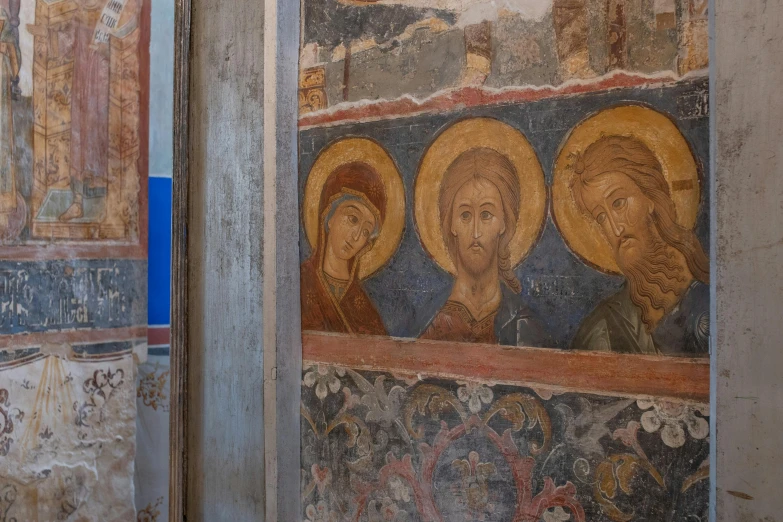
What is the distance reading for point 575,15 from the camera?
96.9 inches

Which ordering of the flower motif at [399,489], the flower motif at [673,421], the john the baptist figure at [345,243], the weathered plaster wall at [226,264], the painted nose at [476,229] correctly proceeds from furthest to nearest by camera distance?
the weathered plaster wall at [226,264] → the john the baptist figure at [345,243] → the flower motif at [399,489] → the painted nose at [476,229] → the flower motif at [673,421]

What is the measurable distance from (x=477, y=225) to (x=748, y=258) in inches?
36.8

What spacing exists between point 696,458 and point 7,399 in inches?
115

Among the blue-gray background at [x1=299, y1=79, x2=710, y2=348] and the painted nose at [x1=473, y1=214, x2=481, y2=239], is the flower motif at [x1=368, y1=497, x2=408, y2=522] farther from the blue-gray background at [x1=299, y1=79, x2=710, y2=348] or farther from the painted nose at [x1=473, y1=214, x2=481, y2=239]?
the painted nose at [x1=473, y1=214, x2=481, y2=239]

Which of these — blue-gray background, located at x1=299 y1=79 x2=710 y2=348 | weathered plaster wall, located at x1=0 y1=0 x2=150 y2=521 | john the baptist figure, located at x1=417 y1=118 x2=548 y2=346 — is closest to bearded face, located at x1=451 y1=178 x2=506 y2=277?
john the baptist figure, located at x1=417 y1=118 x2=548 y2=346

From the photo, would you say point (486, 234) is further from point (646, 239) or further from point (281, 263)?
point (281, 263)

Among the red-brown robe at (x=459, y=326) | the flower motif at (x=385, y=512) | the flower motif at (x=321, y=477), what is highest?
the red-brown robe at (x=459, y=326)

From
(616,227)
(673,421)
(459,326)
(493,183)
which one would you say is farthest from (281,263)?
(673,421)

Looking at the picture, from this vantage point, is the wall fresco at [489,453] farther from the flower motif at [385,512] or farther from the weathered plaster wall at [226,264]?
the weathered plaster wall at [226,264]

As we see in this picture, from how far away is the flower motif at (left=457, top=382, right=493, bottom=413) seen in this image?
2631mm

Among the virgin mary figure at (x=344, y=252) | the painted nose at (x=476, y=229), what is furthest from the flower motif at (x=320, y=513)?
the painted nose at (x=476, y=229)

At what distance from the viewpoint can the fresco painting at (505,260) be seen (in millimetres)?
2268

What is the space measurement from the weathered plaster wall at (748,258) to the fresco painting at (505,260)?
10 centimetres

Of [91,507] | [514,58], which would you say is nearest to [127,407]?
Answer: [91,507]
